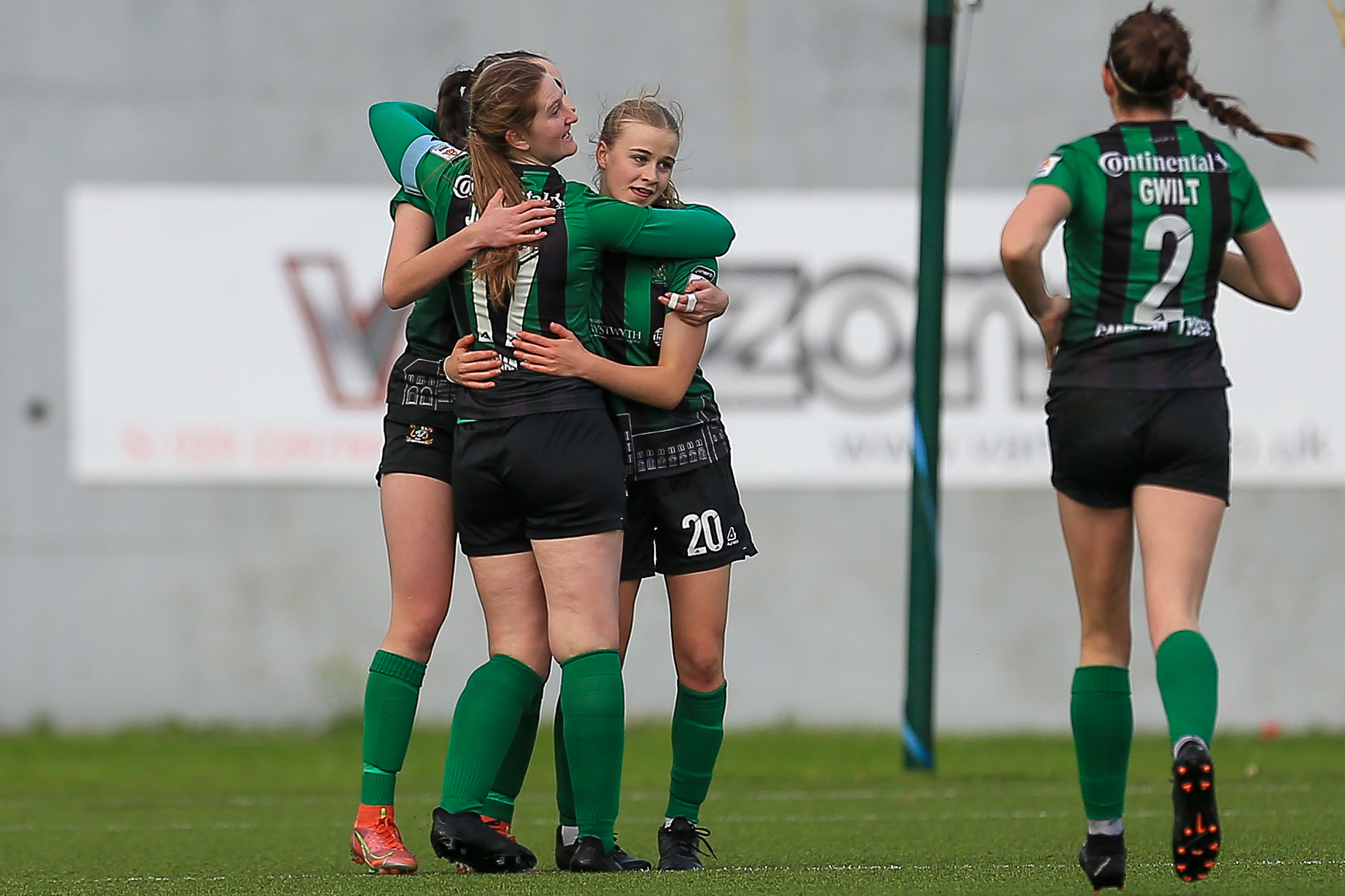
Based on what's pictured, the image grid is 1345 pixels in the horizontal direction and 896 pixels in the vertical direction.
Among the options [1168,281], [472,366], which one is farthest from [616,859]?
[1168,281]

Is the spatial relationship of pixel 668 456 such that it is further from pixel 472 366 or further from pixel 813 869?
pixel 813 869

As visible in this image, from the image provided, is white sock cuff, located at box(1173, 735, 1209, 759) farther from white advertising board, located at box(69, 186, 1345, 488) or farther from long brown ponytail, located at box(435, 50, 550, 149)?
white advertising board, located at box(69, 186, 1345, 488)

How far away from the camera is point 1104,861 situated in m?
3.17

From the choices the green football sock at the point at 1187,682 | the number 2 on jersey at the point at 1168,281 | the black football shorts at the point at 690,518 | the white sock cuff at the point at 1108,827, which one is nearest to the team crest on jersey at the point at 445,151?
the black football shorts at the point at 690,518

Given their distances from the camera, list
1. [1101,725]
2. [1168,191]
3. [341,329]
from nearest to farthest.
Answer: [1168,191] → [1101,725] → [341,329]

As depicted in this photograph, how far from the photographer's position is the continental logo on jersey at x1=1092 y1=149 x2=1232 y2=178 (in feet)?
10.5

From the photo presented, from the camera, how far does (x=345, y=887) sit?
3.45 metres

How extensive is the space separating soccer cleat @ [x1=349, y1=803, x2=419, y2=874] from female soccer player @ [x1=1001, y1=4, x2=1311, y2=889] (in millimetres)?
1433

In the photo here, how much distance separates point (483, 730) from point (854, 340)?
19.1ft

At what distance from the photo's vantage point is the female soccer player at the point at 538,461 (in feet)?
11.7

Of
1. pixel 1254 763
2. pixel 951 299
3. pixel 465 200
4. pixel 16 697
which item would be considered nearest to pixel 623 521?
pixel 465 200

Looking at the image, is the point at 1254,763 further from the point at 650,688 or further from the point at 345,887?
the point at 345,887

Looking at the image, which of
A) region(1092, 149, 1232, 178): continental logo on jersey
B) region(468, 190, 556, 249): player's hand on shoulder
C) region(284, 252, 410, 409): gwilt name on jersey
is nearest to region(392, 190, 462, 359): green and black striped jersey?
region(468, 190, 556, 249): player's hand on shoulder

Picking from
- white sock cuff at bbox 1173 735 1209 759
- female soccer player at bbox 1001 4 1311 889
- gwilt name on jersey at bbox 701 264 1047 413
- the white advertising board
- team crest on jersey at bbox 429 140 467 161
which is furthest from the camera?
gwilt name on jersey at bbox 701 264 1047 413
